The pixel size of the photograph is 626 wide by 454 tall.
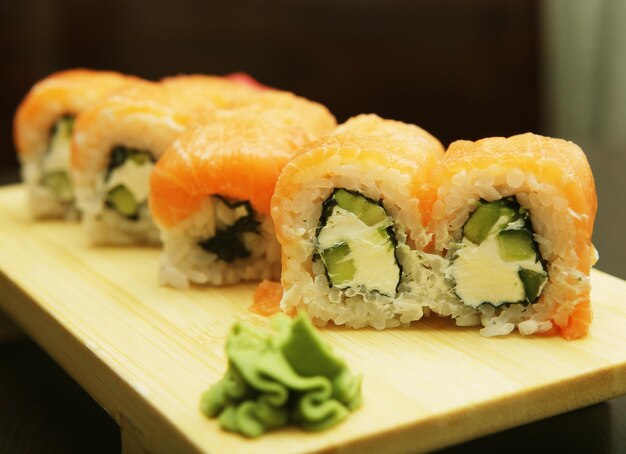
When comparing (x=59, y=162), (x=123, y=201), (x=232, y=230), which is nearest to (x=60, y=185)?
(x=59, y=162)

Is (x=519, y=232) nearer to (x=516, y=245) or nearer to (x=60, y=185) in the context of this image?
(x=516, y=245)

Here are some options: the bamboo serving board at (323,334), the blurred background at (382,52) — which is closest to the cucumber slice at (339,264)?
the bamboo serving board at (323,334)

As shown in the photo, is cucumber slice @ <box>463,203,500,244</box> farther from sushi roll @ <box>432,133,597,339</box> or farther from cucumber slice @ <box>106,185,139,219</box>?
cucumber slice @ <box>106,185,139,219</box>

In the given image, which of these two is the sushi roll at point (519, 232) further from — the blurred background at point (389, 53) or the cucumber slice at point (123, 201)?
the blurred background at point (389, 53)

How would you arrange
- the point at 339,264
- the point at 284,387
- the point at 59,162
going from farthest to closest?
the point at 59,162 < the point at 339,264 < the point at 284,387

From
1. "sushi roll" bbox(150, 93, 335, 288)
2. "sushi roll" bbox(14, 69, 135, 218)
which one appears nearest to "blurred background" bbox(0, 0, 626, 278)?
"sushi roll" bbox(14, 69, 135, 218)

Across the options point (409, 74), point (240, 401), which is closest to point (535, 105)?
point (409, 74)
